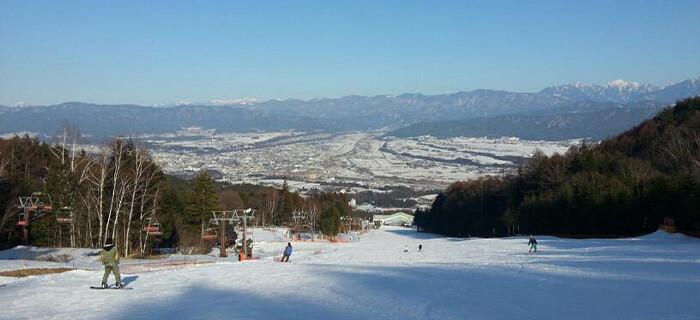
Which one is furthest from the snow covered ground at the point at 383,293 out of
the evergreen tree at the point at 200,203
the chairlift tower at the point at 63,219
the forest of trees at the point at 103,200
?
the evergreen tree at the point at 200,203

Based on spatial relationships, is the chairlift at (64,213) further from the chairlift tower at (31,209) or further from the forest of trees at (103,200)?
the chairlift tower at (31,209)

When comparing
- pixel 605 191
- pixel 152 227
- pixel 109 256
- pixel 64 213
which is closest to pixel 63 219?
pixel 64 213

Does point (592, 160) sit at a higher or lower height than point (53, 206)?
higher

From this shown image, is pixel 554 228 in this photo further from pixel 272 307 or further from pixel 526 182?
pixel 272 307

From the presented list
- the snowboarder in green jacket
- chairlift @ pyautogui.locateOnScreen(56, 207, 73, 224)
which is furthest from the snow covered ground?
chairlift @ pyautogui.locateOnScreen(56, 207, 73, 224)

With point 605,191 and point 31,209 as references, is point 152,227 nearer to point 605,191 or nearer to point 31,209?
point 31,209

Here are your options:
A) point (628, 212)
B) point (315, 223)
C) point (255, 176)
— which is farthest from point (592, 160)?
point (255, 176)
